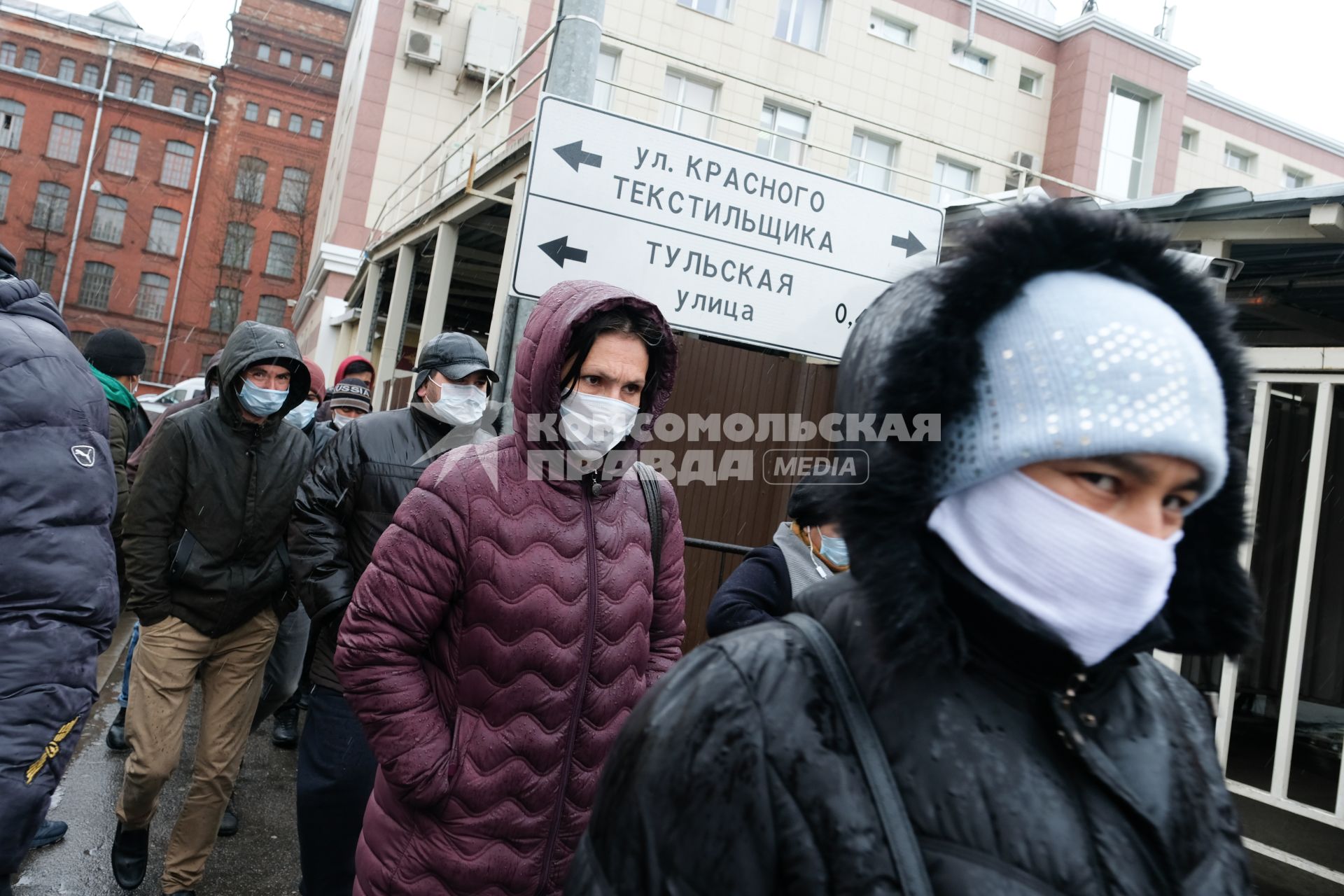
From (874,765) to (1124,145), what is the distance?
2846 cm

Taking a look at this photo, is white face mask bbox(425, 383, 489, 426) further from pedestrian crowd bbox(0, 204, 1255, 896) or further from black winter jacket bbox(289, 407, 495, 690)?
black winter jacket bbox(289, 407, 495, 690)

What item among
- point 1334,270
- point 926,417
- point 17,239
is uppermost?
point 17,239

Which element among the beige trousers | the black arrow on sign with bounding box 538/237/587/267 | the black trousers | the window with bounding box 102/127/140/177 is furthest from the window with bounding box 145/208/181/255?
the black trousers

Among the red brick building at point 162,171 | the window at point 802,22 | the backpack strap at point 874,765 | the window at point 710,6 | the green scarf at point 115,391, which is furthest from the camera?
the red brick building at point 162,171

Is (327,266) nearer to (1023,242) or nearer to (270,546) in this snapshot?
(270,546)

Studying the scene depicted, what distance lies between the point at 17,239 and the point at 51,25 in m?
12.4

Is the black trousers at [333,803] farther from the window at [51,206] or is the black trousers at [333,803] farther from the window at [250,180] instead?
the window at [51,206]

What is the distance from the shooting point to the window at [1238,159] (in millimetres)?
27656

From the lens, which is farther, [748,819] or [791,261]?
[791,261]

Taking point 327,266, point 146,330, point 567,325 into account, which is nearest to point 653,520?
point 567,325

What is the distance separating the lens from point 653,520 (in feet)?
8.15

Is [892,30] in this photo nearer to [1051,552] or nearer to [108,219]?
[1051,552]

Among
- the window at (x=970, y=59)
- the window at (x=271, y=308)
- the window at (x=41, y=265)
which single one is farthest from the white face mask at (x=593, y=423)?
the window at (x=41, y=265)

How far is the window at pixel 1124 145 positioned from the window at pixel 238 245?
1644 inches
